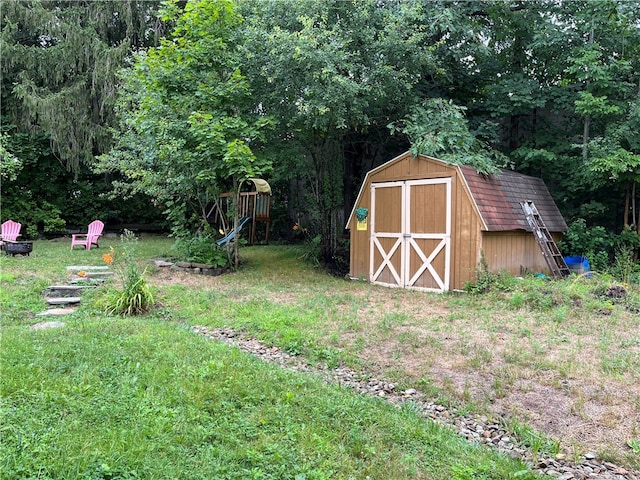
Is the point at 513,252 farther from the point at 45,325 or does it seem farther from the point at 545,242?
the point at 45,325

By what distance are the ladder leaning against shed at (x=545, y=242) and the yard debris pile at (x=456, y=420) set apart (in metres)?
5.39

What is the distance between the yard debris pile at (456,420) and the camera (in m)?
2.47

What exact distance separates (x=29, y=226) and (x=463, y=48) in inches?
562

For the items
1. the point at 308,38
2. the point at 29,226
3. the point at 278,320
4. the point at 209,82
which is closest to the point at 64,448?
the point at 278,320

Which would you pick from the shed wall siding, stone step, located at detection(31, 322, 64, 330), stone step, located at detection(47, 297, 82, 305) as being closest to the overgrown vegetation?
stone step, located at detection(47, 297, 82, 305)

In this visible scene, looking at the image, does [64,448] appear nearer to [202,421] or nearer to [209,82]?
[202,421]

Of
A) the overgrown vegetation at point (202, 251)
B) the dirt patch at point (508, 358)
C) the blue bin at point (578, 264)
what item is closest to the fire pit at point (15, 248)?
the overgrown vegetation at point (202, 251)

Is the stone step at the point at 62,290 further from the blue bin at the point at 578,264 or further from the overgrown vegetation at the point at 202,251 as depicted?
the blue bin at the point at 578,264

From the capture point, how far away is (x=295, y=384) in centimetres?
330

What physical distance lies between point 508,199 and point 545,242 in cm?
102

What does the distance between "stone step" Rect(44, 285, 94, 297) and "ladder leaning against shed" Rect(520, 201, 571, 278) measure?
7578 mm

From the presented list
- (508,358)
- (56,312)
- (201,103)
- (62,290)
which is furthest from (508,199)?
(62,290)

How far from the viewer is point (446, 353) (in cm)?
434

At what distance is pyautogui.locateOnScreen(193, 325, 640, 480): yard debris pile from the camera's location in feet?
8.11
